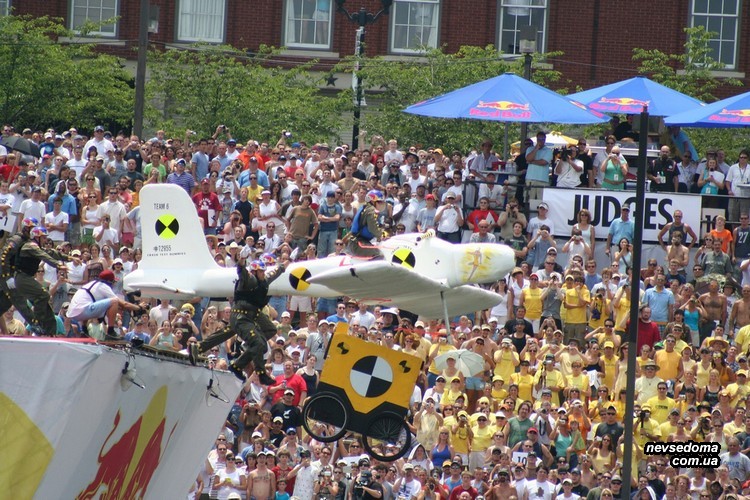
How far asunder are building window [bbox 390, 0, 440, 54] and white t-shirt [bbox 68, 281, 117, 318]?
25.7 m

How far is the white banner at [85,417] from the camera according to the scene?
481 inches

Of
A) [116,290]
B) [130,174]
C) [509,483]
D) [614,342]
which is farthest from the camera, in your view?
[130,174]

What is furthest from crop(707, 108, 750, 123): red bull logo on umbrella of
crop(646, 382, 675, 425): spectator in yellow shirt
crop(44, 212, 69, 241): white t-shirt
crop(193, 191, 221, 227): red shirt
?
crop(44, 212, 69, 241): white t-shirt

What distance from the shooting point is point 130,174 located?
29828 mm

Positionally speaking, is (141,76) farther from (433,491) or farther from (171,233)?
(433,491)

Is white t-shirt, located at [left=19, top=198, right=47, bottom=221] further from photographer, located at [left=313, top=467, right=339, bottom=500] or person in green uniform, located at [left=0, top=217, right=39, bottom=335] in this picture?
person in green uniform, located at [left=0, top=217, right=39, bottom=335]

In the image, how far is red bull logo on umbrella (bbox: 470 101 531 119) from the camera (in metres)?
27.4

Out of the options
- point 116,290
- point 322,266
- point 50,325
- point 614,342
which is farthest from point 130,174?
point 50,325

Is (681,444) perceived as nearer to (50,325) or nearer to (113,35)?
(50,325)

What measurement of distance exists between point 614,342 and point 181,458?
390 inches

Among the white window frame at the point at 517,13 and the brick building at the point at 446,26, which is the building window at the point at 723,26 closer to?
the brick building at the point at 446,26

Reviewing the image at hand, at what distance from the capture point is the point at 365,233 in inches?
851

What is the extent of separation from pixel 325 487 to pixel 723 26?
2506 centimetres

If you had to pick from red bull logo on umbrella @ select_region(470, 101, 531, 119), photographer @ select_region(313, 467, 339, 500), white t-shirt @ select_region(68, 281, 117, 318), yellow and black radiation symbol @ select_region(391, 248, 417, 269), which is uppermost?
red bull logo on umbrella @ select_region(470, 101, 531, 119)
